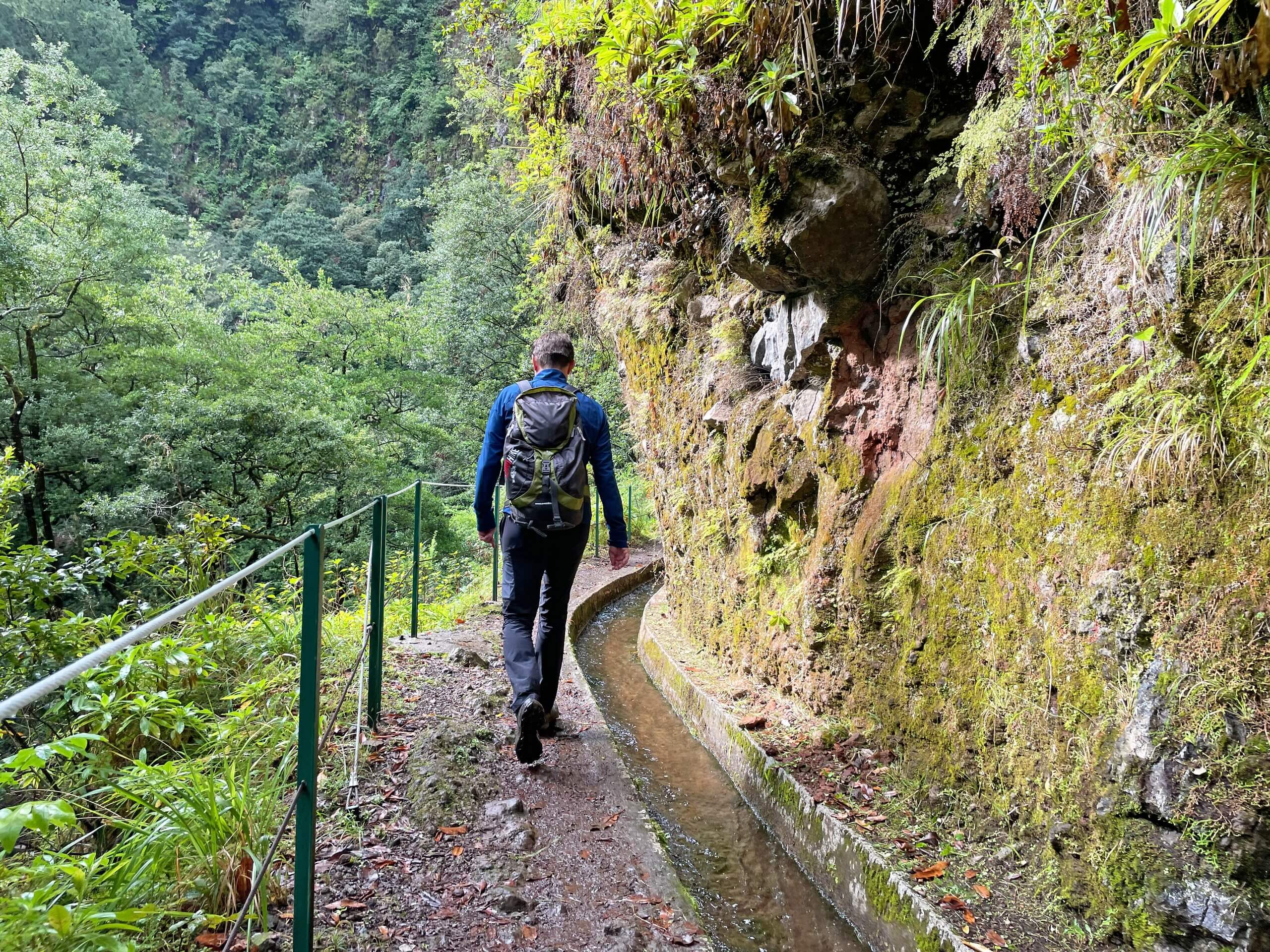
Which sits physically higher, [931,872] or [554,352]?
[554,352]

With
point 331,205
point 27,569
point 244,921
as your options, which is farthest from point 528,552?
point 331,205

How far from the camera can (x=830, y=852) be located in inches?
119

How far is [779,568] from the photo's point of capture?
184 inches

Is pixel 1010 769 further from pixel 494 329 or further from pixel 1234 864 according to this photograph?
pixel 494 329

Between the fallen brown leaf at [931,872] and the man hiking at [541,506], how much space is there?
1.70m

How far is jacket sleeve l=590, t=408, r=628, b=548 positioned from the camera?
141 inches

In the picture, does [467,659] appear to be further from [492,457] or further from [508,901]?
[508,901]

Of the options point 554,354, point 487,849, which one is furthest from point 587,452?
point 487,849

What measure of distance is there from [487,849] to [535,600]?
117cm

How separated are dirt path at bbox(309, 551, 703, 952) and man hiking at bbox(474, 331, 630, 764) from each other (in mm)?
307

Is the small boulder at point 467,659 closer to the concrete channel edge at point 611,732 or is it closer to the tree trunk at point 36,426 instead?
the concrete channel edge at point 611,732

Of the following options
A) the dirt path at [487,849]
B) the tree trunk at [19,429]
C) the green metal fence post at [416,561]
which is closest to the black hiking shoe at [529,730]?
the dirt path at [487,849]

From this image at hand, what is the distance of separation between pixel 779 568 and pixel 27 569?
4.51 meters

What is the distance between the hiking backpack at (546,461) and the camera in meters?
3.29
